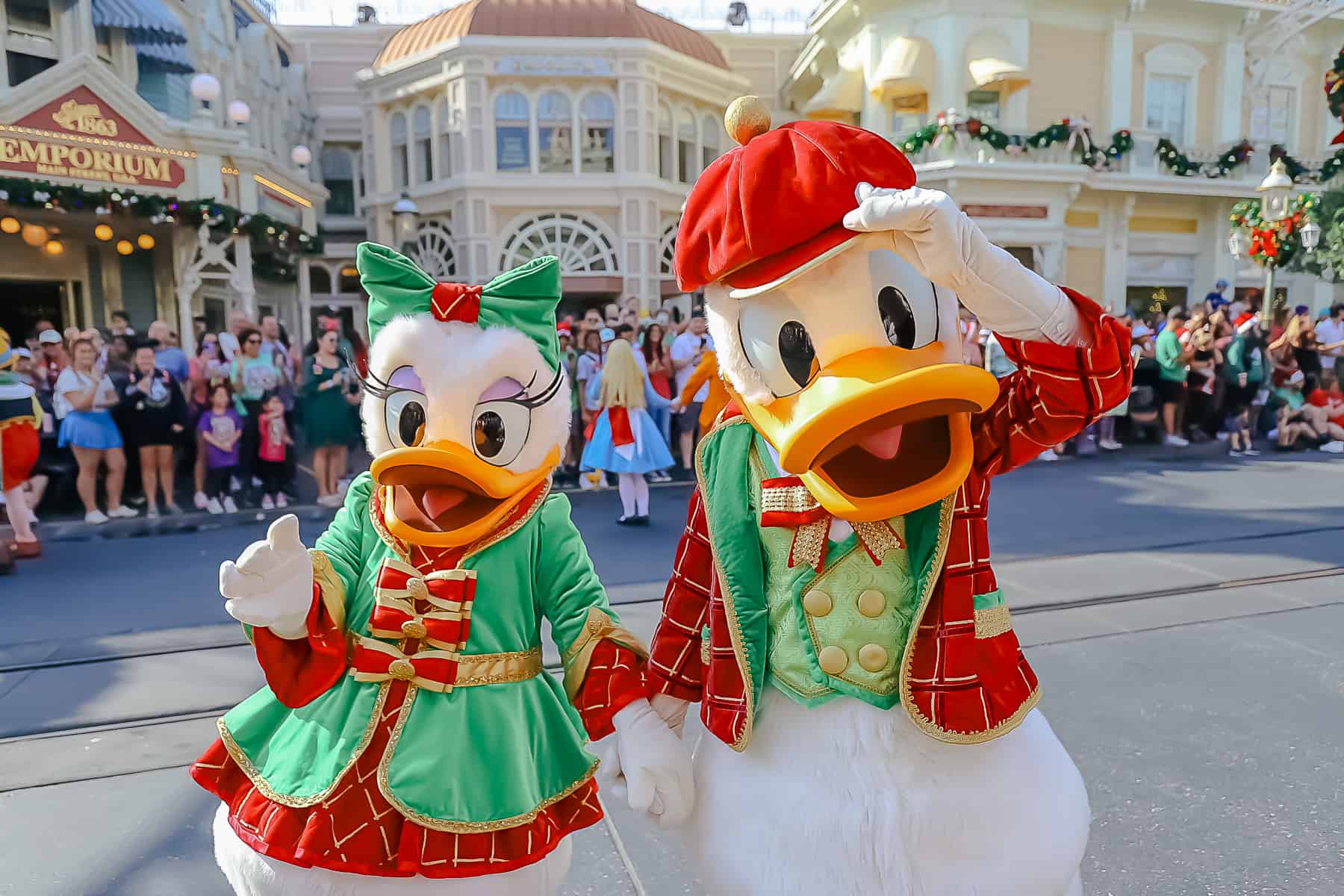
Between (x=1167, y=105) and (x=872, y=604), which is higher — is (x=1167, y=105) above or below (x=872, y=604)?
above

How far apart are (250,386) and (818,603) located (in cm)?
667

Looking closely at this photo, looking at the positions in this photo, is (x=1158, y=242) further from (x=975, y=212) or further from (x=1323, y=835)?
(x=1323, y=835)

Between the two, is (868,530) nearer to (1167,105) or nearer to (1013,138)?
(1013,138)

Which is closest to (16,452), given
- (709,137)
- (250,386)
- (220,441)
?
(220,441)

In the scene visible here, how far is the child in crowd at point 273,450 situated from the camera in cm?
704

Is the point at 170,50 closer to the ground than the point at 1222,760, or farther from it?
farther from it

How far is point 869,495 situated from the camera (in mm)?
1327

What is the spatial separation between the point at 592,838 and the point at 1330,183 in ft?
63.1

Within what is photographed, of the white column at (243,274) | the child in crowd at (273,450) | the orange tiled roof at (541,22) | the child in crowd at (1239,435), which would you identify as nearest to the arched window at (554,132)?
the orange tiled roof at (541,22)

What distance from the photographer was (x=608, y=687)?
1656mm

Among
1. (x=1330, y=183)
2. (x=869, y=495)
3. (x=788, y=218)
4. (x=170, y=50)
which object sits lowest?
(x=869, y=495)

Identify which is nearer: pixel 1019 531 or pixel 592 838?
pixel 592 838

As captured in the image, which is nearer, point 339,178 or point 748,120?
point 748,120

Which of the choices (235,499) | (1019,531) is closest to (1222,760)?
(1019,531)
